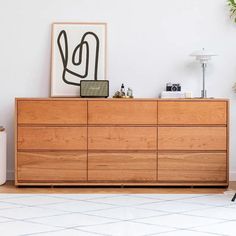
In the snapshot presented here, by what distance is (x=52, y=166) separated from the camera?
6.33 metres

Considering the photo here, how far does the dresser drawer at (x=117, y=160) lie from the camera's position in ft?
20.8

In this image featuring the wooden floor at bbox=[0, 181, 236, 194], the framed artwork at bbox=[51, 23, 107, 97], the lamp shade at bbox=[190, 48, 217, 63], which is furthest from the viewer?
the framed artwork at bbox=[51, 23, 107, 97]

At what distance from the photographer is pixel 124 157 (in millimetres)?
6348

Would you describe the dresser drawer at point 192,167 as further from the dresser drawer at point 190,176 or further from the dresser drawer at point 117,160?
the dresser drawer at point 117,160

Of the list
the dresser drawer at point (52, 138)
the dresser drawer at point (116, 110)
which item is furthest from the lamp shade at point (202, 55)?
the dresser drawer at point (52, 138)

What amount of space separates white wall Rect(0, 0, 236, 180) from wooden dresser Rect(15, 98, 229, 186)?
0.57m

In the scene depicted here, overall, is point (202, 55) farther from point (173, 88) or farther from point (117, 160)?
point (117, 160)

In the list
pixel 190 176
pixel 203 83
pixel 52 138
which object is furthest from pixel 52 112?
pixel 203 83

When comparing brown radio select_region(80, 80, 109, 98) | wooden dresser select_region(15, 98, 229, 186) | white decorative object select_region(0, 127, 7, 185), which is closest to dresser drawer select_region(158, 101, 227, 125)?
wooden dresser select_region(15, 98, 229, 186)

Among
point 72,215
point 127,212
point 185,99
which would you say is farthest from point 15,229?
point 185,99

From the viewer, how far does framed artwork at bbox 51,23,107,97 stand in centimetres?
676

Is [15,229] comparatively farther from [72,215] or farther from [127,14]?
[127,14]

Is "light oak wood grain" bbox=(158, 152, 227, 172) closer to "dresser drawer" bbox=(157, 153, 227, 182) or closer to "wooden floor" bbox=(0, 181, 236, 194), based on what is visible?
"dresser drawer" bbox=(157, 153, 227, 182)

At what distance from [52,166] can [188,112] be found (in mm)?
1552
